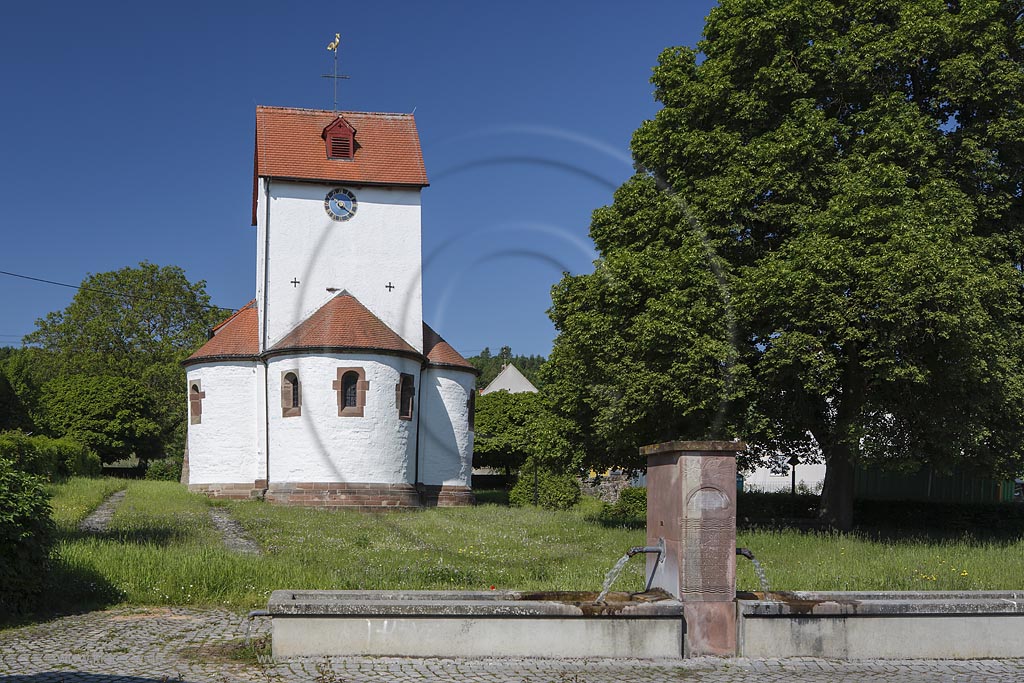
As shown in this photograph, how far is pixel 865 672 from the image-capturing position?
8.26 meters

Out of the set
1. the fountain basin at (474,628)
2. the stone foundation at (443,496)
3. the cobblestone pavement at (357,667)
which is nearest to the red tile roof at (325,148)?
the stone foundation at (443,496)

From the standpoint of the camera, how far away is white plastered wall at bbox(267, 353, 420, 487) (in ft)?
102

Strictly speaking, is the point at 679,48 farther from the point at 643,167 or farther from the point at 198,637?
the point at 198,637

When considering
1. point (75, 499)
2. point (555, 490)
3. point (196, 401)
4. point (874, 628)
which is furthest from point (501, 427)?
point (874, 628)

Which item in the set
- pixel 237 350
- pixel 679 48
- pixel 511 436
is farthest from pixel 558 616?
pixel 511 436

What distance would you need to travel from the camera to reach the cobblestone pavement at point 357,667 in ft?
25.1

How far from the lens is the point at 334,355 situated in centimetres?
3150

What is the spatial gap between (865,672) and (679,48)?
19400 mm

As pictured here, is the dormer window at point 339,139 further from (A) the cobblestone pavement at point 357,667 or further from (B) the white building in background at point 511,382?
(B) the white building in background at point 511,382

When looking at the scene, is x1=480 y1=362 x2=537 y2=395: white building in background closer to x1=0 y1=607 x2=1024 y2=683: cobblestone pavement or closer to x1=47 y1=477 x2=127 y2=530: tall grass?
x1=47 y1=477 x2=127 y2=530: tall grass

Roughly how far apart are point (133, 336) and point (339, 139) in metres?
37.1

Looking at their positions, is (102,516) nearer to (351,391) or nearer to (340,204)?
(351,391)

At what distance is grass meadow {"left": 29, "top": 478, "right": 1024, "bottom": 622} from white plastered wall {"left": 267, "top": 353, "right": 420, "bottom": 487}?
23.7 ft

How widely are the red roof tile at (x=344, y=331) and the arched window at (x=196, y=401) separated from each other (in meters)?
4.18
